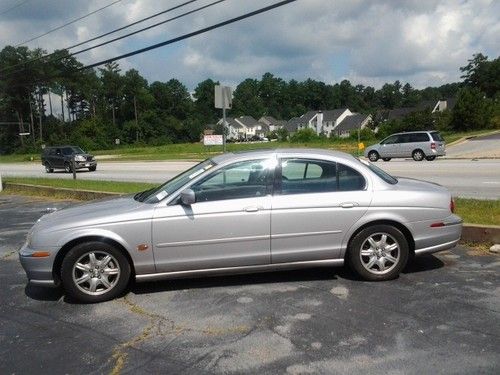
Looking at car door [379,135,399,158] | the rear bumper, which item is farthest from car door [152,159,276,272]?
car door [379,135,399,158]

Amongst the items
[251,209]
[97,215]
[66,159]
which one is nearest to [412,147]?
[66,159]

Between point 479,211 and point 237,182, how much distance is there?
460 cm

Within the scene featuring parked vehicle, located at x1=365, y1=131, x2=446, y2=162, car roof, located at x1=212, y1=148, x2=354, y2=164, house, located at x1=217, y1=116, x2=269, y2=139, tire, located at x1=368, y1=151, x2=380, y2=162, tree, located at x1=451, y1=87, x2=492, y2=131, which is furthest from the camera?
house, located at x1=217, y1=116, x2=269, y2=139

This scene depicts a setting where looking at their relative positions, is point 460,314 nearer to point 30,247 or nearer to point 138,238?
point 138,238

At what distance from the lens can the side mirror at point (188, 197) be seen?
199 inches

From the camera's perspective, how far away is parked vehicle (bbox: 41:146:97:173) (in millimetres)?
30141

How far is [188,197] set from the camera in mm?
5059

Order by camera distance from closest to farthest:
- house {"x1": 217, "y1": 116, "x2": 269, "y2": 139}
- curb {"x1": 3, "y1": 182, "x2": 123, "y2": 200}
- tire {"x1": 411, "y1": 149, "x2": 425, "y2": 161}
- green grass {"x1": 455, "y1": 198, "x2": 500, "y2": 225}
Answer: green grass {"x1": 455, "y1": 198, "x2": 500, "y2": 225}, curb {"x1": 3, "y1": 182, "x2": 123, "y2": 200}, tire {"x1": 411, "y1": 149, "x2": 425, "y2": 161}, house {"x1": 217, "y1": 116, "x2": 269, "y2": 139}

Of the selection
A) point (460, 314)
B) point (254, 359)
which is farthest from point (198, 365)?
point (460, 314)

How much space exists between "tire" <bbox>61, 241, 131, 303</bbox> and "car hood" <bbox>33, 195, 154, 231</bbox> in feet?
0.77

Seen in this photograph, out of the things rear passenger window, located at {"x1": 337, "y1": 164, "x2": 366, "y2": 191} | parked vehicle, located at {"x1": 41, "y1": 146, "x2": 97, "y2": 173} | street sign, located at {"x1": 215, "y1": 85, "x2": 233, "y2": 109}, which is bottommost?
parked vehicle, located at {"x1": 41, "y1": 146, "x2": 97, "y2": 173}

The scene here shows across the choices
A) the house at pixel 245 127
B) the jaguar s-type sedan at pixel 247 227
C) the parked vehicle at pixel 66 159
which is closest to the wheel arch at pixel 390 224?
the jaguar s-type sedan at pixel 247 227

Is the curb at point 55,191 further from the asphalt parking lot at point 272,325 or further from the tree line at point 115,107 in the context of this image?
the tree line at point 115,107

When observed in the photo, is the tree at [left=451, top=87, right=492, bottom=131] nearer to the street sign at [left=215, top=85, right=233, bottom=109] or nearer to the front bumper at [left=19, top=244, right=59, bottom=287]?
the street sign at [left=215, top=85, right=233, bottom=109]
